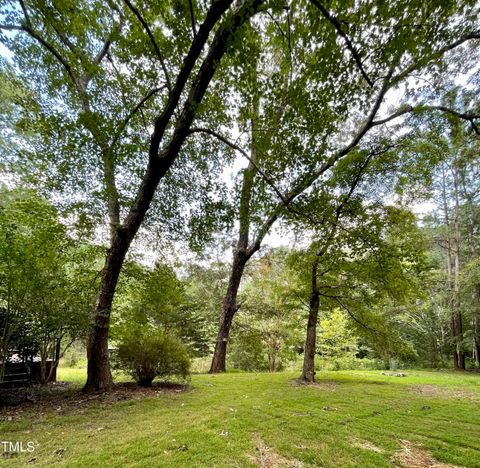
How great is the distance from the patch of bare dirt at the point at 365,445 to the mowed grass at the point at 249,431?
0.01 m

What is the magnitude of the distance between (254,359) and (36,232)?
972 centimetres

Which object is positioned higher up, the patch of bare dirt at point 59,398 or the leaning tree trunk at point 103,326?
the leaning tree trunk at point 103,326

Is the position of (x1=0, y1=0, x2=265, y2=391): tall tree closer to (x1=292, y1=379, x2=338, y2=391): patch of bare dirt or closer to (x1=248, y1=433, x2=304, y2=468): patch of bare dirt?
(x1=248, y1=433, x2=304, y2=468): patch of bare dirt

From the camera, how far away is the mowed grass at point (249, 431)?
7.69ft

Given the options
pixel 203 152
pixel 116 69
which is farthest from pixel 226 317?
pixel 116 69

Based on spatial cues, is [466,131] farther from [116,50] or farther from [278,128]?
[116,50]

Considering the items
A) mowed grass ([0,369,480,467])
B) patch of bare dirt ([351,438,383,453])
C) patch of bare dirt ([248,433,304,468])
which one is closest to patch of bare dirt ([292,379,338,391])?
mowed grass ([0,369,480,467])

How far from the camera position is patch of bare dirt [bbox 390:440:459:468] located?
2.36 m

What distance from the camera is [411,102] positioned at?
257 inches

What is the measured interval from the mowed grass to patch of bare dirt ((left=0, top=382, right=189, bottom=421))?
0.90ft

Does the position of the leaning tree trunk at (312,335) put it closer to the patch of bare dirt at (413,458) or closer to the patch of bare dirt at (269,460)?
the patch of bare dirt at (413,458)

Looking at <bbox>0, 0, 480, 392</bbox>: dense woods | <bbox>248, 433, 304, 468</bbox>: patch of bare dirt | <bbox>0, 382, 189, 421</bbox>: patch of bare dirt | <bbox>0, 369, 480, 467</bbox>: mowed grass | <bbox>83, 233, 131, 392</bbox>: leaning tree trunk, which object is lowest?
<bbox>0, 382, 189, 421</bbox>: patch of bare dirt

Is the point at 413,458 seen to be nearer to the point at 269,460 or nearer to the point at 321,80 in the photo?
the point at 269,460

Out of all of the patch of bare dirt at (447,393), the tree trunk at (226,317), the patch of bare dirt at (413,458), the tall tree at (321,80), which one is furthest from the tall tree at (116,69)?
the patch of bare dirt at (447,393)
